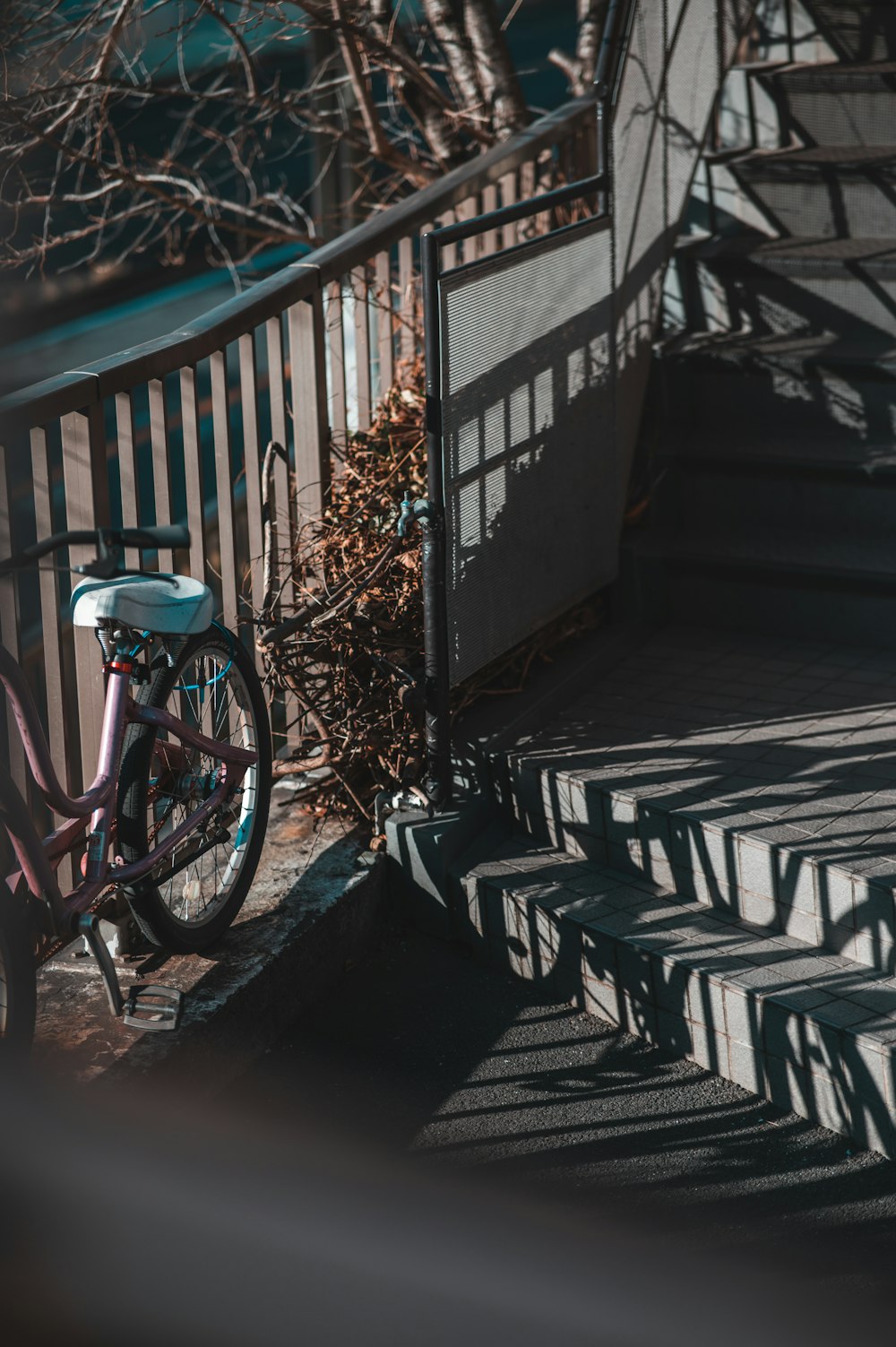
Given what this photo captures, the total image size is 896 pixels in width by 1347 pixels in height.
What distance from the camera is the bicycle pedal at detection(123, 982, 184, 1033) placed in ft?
10.9

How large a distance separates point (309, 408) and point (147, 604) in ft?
4.99

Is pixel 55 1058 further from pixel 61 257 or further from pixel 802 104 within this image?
pixel 61 257

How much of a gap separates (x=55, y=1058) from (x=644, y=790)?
5.81 ft

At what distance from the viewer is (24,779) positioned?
3475 millimetres

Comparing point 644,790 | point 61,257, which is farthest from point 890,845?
point 61,257

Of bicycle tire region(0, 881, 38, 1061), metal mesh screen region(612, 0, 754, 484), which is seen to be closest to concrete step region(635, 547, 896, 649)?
metal mesh screen region(612, 0, 754, 484)

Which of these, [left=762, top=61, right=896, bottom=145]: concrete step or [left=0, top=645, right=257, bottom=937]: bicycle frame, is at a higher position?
[left=762, top=61, right=896, bottom=145]: concrete step

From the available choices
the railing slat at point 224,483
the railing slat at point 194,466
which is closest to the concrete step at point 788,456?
the railing slat at point 224,483

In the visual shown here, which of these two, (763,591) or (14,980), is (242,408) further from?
(14,980)

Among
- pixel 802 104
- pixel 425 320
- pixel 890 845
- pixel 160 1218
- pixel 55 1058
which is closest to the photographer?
pixel 160 1218

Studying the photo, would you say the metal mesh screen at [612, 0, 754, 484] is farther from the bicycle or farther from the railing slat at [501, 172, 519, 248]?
the bicycle

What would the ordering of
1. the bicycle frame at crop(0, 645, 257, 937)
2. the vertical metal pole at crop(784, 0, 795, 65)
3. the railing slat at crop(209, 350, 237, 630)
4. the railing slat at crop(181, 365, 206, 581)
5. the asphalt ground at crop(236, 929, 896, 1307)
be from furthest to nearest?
the vertical metal pole at crop(784, 0, 795, 65) → the railing slat at crop(209, 350, 237, 630) → the railing slat at crop(181, 365, 206, 581) → the asphalt ground at crop(236, 929, 896, 1307) → the bicycle frame at crop(0, 645, 257, 937)

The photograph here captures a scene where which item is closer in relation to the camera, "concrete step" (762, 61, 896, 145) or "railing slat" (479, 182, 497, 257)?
"railing slat" (479, 182, 497, 257)

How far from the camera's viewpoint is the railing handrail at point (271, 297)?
3.24 metres
